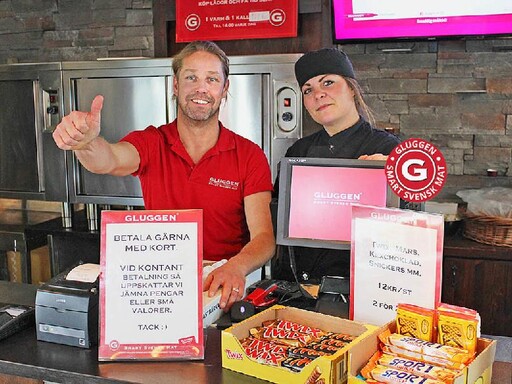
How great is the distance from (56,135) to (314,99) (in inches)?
45.4

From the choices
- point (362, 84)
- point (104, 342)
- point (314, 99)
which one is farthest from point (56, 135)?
point (362, 84)

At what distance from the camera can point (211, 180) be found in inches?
80.3

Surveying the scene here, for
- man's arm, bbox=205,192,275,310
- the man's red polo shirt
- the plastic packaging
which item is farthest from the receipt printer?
the plastic packaging

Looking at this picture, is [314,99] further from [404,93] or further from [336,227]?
[404,93]

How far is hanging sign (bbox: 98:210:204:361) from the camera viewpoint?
4.19 feet

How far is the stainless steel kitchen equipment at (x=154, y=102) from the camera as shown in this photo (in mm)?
3195

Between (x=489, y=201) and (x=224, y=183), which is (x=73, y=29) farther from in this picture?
(x=489, y=201)

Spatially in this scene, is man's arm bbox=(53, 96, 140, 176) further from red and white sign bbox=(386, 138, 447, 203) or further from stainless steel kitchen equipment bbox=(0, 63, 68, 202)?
stainless steel kitchen equipment bbox=(0, 63, 68, 202)

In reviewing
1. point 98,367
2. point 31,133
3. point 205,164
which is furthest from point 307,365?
point 31,133

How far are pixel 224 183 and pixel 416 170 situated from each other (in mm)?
840

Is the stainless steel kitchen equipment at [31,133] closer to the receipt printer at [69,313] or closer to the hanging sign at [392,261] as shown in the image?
the receipt printer at [69,313]

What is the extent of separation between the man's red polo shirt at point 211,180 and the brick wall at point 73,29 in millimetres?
1895

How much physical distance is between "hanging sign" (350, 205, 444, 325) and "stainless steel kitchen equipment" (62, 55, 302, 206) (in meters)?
1.88

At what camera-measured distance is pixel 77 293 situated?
A: 53.9 inches
